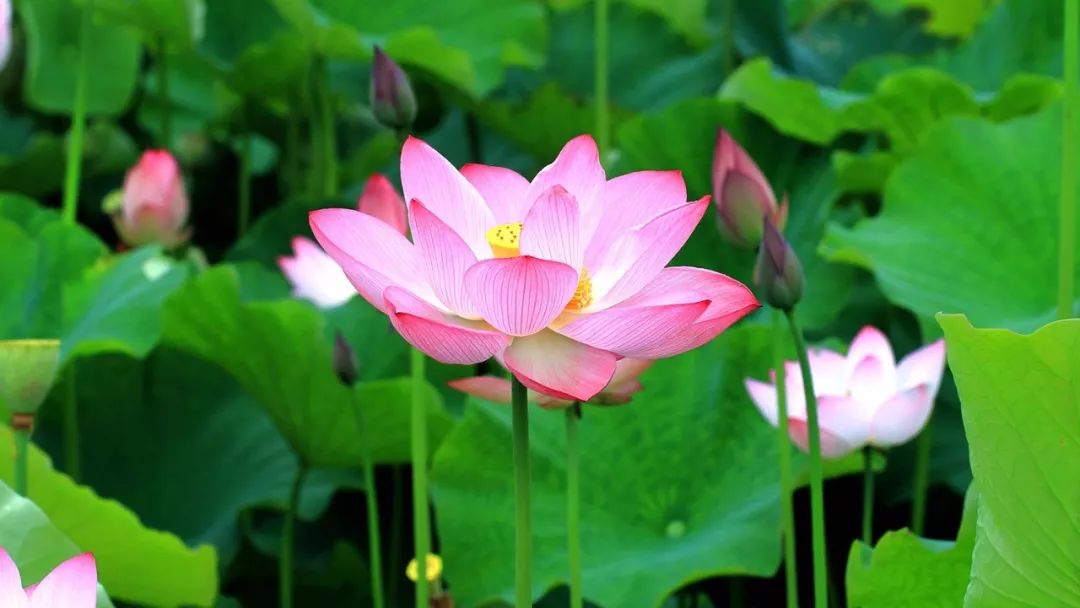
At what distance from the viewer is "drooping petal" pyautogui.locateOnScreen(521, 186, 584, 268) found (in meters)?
0.58

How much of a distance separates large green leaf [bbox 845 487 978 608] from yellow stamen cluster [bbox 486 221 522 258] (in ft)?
0.93

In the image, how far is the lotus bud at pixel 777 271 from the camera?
754 millimetres

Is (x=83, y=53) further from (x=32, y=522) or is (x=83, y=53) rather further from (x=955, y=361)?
(x=955, y=361)

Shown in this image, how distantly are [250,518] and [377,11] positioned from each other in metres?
0.68

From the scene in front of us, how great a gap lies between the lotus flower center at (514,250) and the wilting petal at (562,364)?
4 cm

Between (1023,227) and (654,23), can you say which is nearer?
(1023,227)

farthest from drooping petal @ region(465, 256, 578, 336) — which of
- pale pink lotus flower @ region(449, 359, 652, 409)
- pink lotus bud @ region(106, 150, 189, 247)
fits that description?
pink lotus bud @ region(106, 150, 189, 247)

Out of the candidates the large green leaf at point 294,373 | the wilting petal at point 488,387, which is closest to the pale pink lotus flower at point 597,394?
the wilting petal at point 488,387

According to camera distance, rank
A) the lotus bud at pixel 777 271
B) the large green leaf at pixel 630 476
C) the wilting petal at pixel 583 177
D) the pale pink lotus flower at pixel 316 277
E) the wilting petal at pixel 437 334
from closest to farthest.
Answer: the wilting petal at pixel 437 334 → the wilting petal at pixel 583 177 → the lotus bud at pixel 777 271 → the large green leaf at pixel 630 476 → the pale pink lotus flower at pixel 316 277

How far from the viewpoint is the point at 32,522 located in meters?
0.74

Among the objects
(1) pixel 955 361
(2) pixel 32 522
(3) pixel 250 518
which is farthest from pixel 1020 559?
(3) pixel 250 518

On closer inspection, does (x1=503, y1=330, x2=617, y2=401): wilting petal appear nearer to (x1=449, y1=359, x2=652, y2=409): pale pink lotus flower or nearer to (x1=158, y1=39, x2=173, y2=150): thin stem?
(x1=449, y1=359, x2=652, y2=409): pale pink lotus flower

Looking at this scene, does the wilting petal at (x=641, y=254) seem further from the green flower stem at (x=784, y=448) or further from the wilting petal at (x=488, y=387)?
the green flower stem at (x=784, y=448)

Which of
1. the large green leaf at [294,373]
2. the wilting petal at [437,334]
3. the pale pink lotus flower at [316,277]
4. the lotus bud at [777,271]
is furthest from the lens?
the pale pink lotus flower at [316,277]
